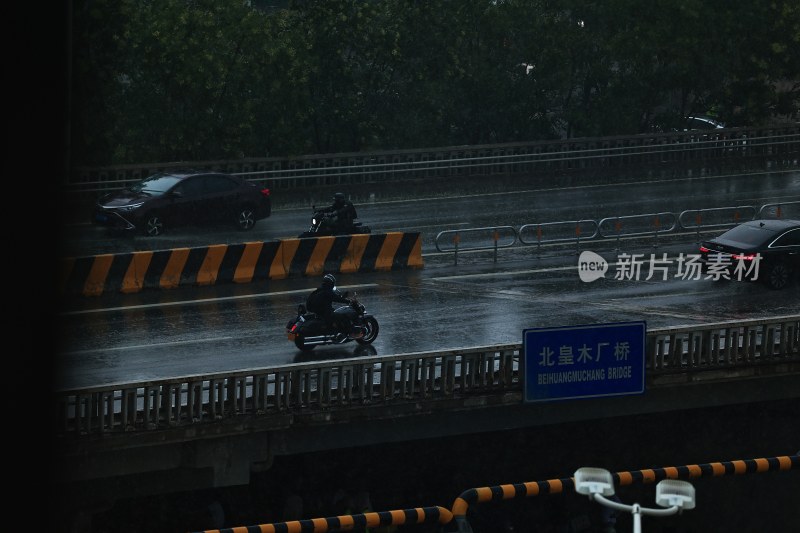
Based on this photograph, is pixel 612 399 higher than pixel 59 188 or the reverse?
the reverse

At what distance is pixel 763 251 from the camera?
38469 mm

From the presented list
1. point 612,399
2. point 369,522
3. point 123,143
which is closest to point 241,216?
point 123,143

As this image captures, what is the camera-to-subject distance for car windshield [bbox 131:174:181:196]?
4272cm

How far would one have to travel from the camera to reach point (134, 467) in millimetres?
26750

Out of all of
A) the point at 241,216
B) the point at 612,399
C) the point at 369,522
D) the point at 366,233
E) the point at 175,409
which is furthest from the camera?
the point at 241,216

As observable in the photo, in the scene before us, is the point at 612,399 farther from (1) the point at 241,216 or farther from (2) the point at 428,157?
(2) the point at 428,157

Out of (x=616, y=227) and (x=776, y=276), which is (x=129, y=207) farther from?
(x=776, y=276)

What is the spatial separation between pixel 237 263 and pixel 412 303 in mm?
4407

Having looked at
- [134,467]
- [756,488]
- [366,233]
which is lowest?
[756,488]

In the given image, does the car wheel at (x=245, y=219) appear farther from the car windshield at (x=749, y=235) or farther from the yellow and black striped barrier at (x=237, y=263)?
the car windshield at (x=749, y=235)

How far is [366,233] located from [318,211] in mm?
1370

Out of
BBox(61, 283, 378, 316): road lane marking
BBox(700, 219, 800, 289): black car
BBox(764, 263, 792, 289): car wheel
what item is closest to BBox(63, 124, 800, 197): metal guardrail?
BBox(61, 283, 378, 316): road lane marking

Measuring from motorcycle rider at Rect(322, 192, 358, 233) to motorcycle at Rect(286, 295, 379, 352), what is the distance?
25.3 ft

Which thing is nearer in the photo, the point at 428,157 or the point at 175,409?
the point at 175,409
